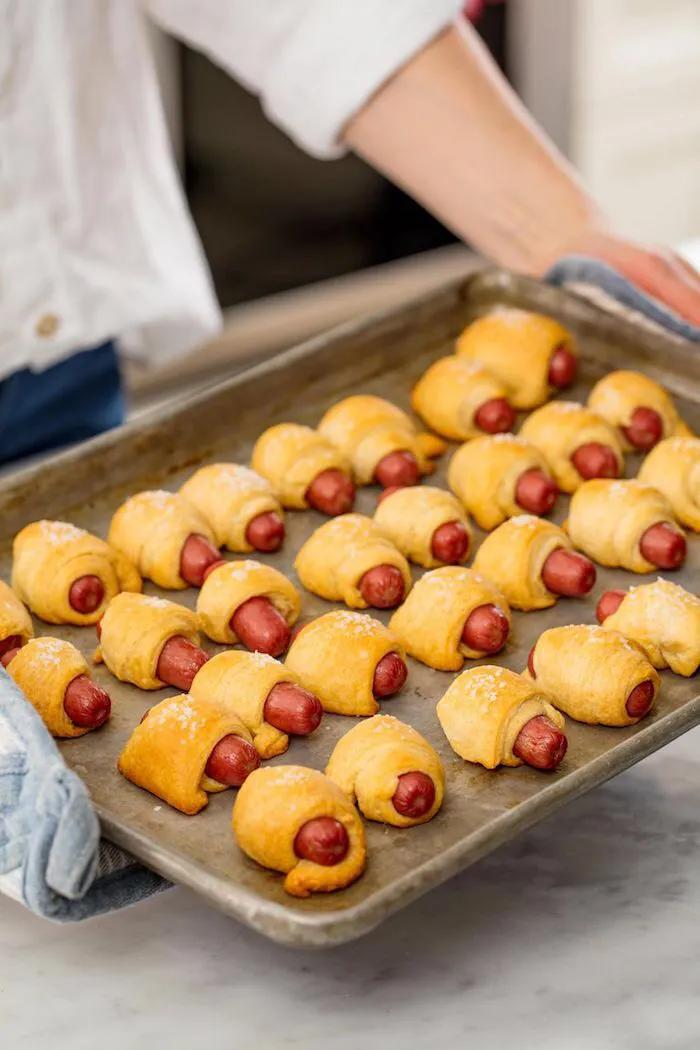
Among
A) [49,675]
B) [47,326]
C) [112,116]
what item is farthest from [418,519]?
[112,116]

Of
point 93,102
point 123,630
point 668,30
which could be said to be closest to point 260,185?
point 668,30

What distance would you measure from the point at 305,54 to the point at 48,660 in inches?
32.7

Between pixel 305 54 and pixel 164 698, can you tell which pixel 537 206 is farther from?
pixel 164 698

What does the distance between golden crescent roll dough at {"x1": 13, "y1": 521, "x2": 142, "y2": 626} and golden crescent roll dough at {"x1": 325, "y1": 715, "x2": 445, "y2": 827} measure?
34cm

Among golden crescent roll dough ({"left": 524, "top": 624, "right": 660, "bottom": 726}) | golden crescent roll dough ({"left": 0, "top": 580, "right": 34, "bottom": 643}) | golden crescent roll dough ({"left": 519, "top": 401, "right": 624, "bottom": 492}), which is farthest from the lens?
golden crescent roll dough ({"left": 519, "top": 401, "right": 624, "bottom": 492})

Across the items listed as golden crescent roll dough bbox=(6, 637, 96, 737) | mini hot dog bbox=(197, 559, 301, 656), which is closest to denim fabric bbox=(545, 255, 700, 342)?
mini hot dog bbox=(197, 559, 301, 656)

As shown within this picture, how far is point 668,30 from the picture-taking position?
3898 mm

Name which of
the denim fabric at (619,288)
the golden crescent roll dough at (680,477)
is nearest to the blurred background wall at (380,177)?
the denim fabric at (619,288)

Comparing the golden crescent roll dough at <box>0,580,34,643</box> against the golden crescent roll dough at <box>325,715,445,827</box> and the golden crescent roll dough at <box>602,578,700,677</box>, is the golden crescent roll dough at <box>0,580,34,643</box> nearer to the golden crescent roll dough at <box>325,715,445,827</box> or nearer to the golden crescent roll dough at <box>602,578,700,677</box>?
the golden crescent roll dough at <box>325,715,445,827</box>

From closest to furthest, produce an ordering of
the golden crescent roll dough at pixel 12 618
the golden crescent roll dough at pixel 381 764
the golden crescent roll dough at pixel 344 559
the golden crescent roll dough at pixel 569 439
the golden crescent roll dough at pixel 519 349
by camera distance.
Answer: the golden crescent roll dough at pixel 381 764 → the golden crescent roll dough at pixel 12 618 → the golden crescent roll dough at pixel 344 559 → the golden crescent roll dough at pixel 569 439 → the golden crescent roll dough at pixel 519 349

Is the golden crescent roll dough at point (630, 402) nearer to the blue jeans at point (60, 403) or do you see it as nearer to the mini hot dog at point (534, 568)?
the mini hot dog at point (534, 568)

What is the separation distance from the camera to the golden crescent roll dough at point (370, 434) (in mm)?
1685

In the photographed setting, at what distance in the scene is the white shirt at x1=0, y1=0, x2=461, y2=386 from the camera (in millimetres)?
1773

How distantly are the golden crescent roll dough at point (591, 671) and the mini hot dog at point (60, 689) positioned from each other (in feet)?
1.21
